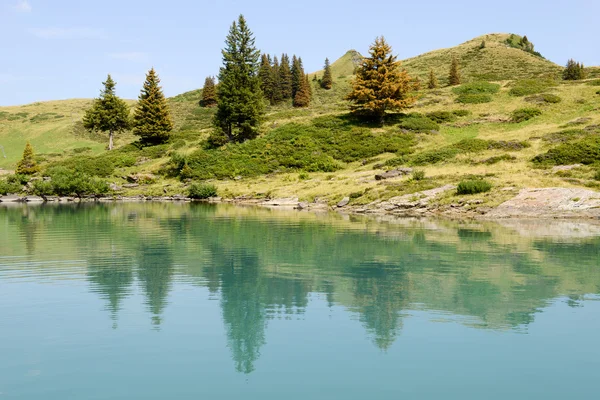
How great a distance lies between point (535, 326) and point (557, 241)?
12219 millimetres

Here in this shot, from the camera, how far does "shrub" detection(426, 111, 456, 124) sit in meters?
61.1

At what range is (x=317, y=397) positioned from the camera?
6.40m

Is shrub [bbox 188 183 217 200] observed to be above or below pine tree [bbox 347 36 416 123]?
below

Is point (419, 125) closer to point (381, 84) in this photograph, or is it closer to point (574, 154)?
point (381, 84)

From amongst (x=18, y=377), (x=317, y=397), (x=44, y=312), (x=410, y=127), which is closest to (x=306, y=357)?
(x=317, y=397)

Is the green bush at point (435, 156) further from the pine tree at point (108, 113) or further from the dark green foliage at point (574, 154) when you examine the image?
the pine tree at point (108, 113)

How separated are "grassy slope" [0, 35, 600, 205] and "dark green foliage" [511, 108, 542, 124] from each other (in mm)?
961

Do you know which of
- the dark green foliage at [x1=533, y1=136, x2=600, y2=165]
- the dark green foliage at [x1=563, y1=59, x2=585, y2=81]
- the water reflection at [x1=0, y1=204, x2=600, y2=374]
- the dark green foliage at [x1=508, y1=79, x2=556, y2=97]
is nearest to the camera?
the water reflection at [x1=0, y1=204, x2=600, y2=374]

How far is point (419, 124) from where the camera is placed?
58688 millimetres

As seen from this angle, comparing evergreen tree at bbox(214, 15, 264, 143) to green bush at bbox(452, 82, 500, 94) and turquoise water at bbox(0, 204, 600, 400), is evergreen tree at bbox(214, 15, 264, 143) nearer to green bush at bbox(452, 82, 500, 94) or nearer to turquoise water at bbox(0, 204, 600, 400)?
green bush at bbox(452, 82, 500, 94)

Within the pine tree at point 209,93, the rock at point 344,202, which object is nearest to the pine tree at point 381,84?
the rock at point 344,202

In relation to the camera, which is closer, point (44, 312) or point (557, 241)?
point (44, 312)

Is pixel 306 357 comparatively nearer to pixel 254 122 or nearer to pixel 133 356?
pixel 133 356

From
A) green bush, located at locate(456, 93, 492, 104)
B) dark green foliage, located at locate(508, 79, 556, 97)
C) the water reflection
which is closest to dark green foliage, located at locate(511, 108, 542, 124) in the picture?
green bush, located at locate(456, 93, 492, 104)
